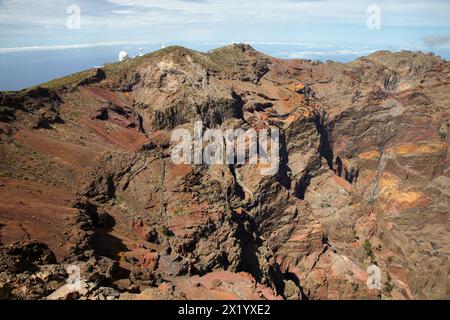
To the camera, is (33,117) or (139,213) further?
(33,117)

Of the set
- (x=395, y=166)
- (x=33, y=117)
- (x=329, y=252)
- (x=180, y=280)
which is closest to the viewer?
(x=180, y=280)

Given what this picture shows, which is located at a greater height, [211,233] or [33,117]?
[33,117]
